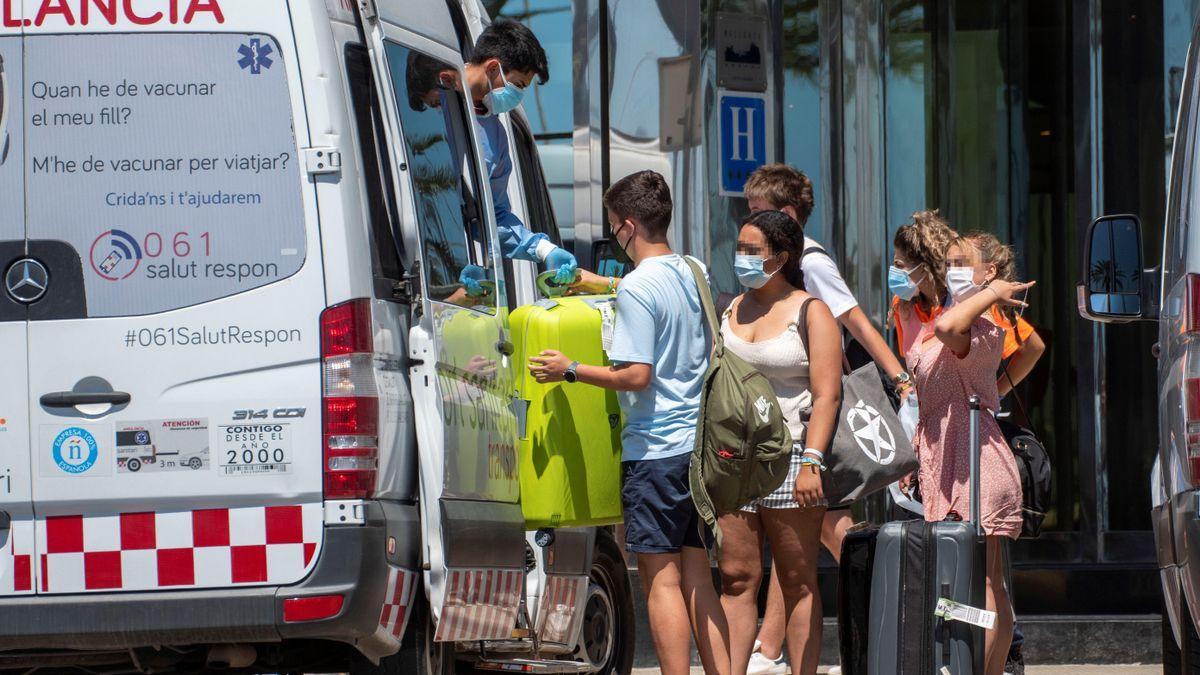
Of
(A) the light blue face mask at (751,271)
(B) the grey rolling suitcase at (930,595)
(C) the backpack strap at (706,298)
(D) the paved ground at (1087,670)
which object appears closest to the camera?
(B) the grey rolling suitcase at (930,595)

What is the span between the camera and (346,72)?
4.98m

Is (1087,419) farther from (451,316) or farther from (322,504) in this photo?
(322,504)

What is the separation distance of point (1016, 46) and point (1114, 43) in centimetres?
92

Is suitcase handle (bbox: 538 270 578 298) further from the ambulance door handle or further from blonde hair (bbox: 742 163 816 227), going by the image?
the ambulance door handle

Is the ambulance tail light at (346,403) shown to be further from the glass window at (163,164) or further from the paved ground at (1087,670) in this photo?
the paved ground at (1087,670)

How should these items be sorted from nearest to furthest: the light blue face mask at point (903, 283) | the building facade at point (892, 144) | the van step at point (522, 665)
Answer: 1. the van step at point (522, 665)
2. the light blue face mask at point (903, 283)
3. the building facade at point (892, 144)

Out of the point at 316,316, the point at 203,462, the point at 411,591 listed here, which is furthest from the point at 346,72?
the point at 411,591

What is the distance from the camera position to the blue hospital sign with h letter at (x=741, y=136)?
916cm

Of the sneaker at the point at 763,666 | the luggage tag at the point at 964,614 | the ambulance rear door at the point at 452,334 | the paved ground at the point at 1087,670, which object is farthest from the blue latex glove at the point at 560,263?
the paved ground at the point at 1087,670

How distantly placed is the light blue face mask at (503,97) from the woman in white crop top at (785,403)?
91 centimetres

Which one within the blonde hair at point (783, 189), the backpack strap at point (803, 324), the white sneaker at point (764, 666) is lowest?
the white sneaker at point (764, 666)

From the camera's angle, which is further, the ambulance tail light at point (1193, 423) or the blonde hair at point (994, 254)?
the blonde hair at point (994, 254)

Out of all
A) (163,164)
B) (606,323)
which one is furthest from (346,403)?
(606,323)

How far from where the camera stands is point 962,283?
6238 mm
